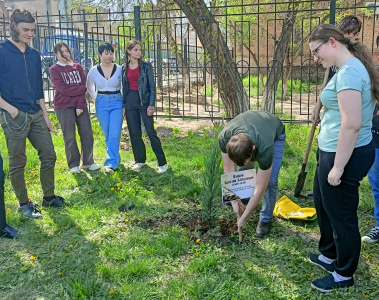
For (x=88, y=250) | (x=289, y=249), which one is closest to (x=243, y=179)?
(x=289, y=249)

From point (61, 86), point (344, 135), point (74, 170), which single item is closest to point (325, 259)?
point (344, 135)

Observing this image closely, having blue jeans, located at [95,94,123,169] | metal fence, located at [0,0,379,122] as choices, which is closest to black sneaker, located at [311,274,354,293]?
metal fence, located at [0,0,379,122]

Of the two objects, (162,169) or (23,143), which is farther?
(162,169)

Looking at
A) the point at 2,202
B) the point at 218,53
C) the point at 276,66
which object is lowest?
the point at 2,202

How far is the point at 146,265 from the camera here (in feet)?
10.5

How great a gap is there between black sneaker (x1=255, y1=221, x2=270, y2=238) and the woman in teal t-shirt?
867 millimetres

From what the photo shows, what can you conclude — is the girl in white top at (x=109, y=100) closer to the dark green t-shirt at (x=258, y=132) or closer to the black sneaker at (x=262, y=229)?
the black sneaker at (x=262, y=229)

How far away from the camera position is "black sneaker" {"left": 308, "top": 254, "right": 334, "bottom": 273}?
3.15 meters

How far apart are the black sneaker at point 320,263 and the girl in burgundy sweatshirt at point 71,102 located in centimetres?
341

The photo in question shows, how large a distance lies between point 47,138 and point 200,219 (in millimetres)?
1774

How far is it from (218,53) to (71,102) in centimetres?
302

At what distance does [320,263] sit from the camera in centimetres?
322

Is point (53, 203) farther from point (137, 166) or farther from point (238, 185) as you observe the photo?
point (238, 185)

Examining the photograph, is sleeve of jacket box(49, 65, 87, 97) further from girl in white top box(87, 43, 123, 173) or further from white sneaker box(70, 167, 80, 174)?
white sneaker box(70, 167, 80, 174)
